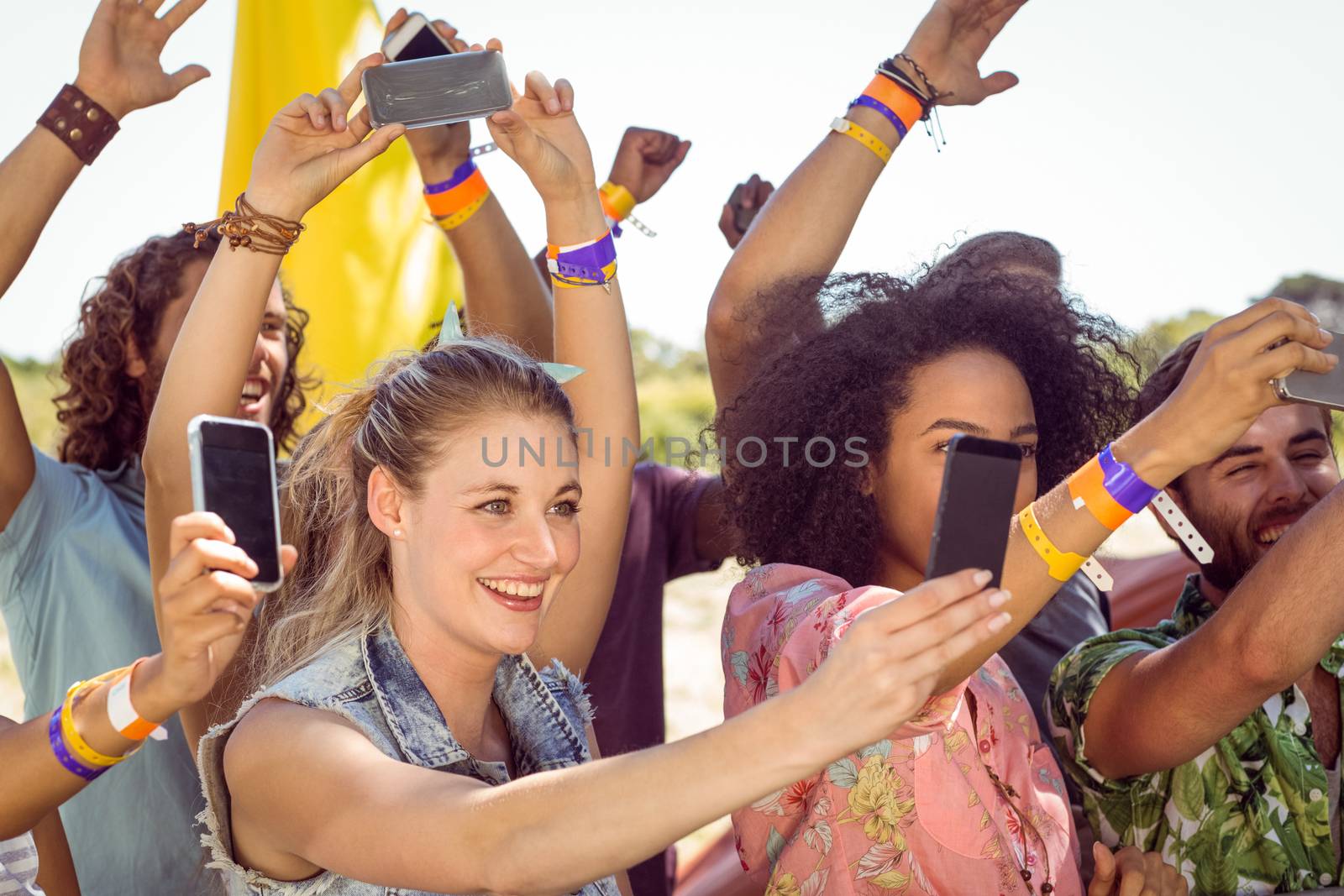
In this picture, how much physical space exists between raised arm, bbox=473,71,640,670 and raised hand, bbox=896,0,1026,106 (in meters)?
0.84

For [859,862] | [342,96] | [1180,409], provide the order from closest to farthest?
[1180,409] → [859,862] → [342,96]

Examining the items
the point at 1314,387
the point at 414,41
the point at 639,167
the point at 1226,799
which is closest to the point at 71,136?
the point at 414,41

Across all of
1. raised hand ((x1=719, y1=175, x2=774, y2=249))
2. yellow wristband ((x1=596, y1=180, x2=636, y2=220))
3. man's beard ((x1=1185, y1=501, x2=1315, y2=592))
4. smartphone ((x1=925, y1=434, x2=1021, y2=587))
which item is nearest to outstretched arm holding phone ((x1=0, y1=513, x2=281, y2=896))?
smartphone ((x1=925, y1=434, x2=1021, y2=587))

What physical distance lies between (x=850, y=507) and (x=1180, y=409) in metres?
0.74

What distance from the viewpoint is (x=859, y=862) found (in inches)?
74.8

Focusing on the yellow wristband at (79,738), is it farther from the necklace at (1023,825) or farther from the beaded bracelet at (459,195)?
the beaded bracelet at (459,195)

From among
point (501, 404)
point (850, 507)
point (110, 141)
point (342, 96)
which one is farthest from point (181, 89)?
point (850, 507)

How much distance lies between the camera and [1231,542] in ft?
8.29

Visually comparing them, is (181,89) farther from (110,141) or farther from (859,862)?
(859,862)

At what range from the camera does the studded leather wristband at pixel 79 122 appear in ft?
7.43

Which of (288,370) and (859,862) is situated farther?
(288,370)

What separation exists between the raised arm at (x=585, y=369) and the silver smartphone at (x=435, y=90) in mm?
162

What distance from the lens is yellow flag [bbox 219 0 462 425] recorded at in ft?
12.8

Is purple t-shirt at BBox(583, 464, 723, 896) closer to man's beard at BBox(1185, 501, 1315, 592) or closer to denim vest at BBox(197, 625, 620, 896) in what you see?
denim vest at BBox(197, 625, 620, 896)
